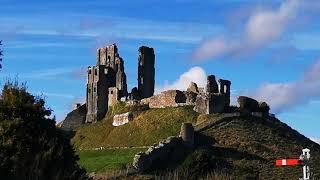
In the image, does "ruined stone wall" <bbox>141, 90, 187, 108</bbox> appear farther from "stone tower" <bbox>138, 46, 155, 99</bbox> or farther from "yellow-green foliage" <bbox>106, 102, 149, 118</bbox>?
"stone tower" <bbox>138, 46, 155, 99</bbox>

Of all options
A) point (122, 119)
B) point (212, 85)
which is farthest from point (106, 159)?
A: point (212, 85)

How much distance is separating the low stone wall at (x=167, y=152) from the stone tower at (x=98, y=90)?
28.1 m

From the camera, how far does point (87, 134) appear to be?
114m

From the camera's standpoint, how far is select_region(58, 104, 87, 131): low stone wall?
4798 inches

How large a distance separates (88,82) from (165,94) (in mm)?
14299

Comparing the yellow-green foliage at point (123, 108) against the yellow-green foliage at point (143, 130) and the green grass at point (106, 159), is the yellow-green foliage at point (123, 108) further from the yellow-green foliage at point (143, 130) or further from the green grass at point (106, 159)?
the green grass at point (106, 159)

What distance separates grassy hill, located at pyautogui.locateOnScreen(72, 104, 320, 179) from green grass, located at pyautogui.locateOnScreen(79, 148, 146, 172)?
2.94 ft

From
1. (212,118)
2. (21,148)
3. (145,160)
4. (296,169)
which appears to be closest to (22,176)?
(21,148)

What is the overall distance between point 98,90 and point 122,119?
10008 mm

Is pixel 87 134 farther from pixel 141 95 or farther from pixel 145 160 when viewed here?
pixel 145 160

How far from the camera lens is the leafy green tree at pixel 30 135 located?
173 feet

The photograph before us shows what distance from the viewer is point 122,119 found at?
112 meters

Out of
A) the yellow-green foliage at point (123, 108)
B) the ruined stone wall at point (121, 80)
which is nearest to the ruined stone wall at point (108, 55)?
the ruined stone wall at point (121, 80)

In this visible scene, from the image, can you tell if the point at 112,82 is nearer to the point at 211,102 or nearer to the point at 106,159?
the point at 211,102
